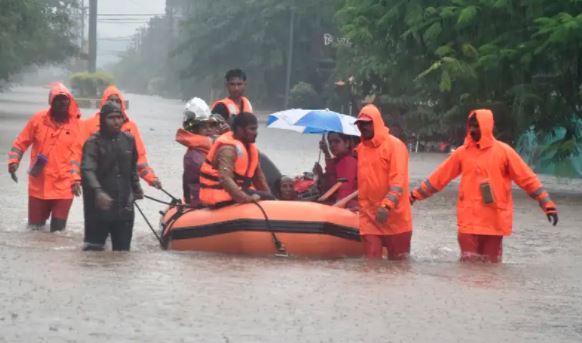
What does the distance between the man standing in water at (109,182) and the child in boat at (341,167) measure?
219 centimetres

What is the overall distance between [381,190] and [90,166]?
252cm

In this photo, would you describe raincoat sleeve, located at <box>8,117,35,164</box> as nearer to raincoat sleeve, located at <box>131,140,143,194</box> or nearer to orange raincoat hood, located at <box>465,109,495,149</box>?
raincoat sleeve, located at <box>131,140,143,194</box>

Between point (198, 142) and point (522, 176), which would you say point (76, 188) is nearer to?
point (198, 142)

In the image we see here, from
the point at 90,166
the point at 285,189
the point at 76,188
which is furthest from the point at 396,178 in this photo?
the point at 76,188

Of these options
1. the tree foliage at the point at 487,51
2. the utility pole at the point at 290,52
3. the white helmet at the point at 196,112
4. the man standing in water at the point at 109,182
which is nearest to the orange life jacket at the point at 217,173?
the man standing in water at the point at 109,182

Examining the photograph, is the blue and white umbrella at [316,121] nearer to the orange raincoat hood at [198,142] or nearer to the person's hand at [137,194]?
the orange raincoat hood at [198,142]

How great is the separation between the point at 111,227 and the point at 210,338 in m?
4.55

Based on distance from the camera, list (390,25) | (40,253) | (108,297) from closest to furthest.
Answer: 1. (108,297)
2. (40,253)
3. (390,25)

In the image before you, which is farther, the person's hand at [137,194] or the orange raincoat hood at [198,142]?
the orange raincoat hood at [198,142]

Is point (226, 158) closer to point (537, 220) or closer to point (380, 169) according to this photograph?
point (380, 169)

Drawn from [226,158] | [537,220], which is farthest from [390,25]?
[226,158]

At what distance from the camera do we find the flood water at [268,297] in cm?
816

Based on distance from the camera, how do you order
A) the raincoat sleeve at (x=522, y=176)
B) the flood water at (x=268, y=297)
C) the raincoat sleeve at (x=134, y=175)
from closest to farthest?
the flood water at (x=268, y=297) < the raincoat sleeve at (x=134, y=175) < the raincoat sleeve at (x=522, y=176)

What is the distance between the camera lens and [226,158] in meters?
12.5
